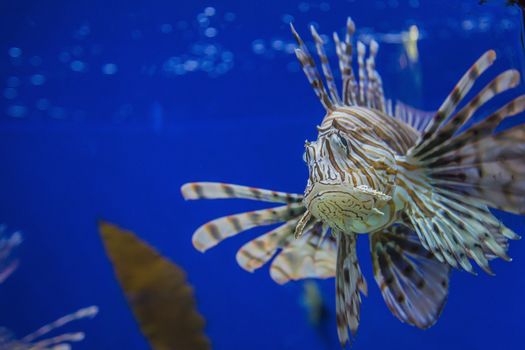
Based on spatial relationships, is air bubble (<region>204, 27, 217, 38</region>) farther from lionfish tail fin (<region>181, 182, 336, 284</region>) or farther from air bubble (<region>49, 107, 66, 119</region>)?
lionfish tail fin (<region>181, 182, 336, 284</region>)

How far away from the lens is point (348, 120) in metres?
1.82

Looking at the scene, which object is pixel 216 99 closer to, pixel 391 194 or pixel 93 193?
pixel 93 193

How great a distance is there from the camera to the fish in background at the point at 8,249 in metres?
4.10

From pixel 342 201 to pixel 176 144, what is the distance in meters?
3.30

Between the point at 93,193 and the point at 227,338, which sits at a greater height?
the point at 93,193

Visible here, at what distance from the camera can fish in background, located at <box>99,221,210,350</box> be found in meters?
2.59

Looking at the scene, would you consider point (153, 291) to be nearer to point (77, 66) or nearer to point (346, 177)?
point (346, 177)

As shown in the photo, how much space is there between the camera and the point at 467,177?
5.63 ft

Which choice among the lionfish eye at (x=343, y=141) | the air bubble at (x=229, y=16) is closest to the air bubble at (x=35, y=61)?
the air bubble at (x=229, y=16)

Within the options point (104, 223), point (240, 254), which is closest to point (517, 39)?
point (240, 254)

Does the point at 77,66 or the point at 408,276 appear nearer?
the point at 408,276

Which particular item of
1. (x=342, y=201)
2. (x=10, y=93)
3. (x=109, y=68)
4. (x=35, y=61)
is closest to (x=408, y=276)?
(x=342, y=201)

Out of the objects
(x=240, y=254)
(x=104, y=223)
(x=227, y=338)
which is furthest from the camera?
(x=227, y=338)

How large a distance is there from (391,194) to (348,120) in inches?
11.7
